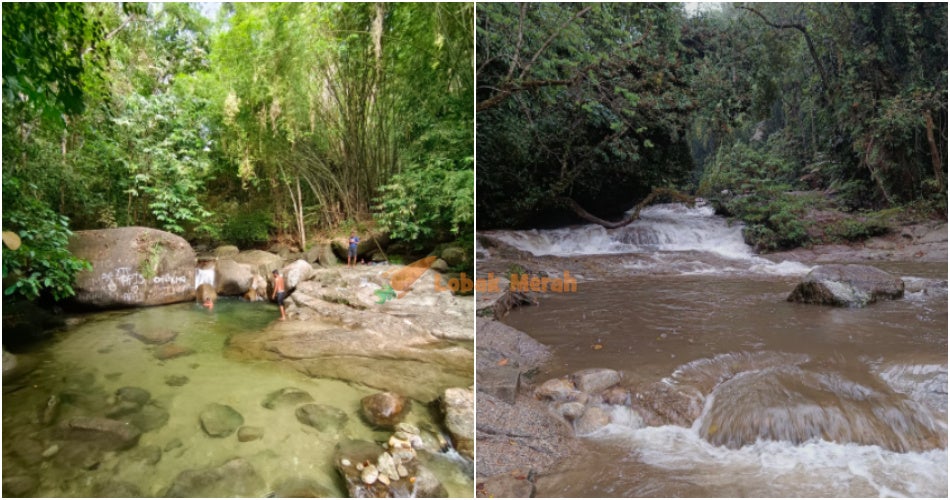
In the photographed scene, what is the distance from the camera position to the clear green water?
1.21 meters

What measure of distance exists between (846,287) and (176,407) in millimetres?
3897

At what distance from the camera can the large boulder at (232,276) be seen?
1.84 metres

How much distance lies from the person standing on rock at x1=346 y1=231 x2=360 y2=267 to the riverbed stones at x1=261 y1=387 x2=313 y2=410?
516 millimetres

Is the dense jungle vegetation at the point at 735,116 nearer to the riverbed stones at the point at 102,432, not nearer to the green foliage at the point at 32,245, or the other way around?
the green foliage at the point at 32,245

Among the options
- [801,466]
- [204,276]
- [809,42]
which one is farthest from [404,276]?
[809,42]

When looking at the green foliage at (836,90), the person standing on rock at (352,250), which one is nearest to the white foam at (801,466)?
the person standing on rock at (352,250)

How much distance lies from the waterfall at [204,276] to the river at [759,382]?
4.83 ft

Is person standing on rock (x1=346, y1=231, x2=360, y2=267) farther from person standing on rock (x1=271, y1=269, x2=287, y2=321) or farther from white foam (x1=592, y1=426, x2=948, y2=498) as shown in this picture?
white foam (x1=592, y1=426, x2=948, y2=498)

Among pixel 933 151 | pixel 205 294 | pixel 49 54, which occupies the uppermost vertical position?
pixel 933 151

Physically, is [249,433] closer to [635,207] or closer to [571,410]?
[571,410]

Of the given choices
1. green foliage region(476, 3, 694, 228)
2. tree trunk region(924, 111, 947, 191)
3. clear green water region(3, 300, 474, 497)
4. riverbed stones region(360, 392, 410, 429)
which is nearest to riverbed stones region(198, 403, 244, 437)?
clear green water region(3, 300, 474, 497)

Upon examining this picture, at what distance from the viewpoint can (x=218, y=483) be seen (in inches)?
48.8

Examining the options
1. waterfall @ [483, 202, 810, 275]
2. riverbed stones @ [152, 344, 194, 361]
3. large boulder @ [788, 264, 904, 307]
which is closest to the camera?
riverbed stones @ [152, 344, 194, 361]

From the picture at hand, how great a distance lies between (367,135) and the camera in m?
1.77
